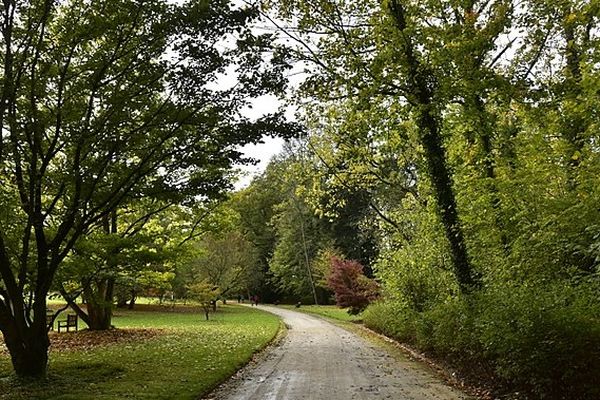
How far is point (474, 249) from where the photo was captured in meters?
13.6

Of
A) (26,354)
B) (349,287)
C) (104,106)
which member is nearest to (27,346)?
(26,354)

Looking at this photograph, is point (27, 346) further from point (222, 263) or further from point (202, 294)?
point (222, 263)

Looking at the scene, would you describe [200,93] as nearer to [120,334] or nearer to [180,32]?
[180,32]

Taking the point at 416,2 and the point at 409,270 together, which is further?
the point at 409,270

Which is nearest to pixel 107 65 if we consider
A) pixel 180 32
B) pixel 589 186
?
pixel 180 32

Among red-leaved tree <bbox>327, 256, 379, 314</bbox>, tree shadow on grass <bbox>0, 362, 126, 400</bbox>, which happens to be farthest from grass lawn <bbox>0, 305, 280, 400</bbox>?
red-leaved tree <bbox>327, 256, 379, 314</bbox>

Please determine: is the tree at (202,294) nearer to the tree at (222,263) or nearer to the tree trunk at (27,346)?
the tree at (222,263)

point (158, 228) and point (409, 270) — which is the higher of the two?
point (158, 228)

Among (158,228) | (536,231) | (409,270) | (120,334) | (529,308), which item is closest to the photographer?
(529,308)

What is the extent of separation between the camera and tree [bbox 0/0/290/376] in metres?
9.34

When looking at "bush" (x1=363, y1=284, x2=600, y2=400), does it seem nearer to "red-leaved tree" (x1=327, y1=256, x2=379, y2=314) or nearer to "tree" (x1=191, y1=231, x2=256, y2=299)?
"red-leaved tree" (x1=327, y1=256, x2=379, y2=314)

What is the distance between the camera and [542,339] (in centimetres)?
726

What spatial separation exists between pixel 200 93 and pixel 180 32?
1.20m

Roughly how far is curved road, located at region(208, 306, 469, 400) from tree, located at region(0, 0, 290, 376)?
4.27 metres
